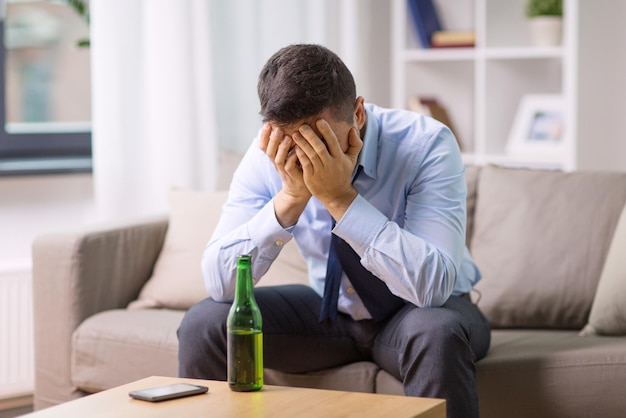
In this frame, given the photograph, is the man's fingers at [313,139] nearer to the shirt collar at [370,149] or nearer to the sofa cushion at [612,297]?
the shirt collar at [370,149]

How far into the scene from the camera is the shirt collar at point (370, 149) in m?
2.07

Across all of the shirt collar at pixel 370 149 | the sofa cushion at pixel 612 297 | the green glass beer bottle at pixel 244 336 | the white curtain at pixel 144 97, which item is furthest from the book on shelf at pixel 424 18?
the green glass beer bottle at pixel 244 336

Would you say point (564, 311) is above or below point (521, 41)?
below

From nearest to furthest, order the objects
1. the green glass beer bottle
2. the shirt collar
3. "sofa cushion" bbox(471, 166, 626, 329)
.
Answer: the green glass beer bottle → the shirt collar → "sofa cushion" bbox(471, 166, 626, 329)

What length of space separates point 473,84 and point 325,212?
209cm

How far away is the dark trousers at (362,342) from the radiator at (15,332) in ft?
3.81

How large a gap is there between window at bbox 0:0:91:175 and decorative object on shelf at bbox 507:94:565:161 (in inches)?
61.2

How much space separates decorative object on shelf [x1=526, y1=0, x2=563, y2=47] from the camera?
3648 millimetres

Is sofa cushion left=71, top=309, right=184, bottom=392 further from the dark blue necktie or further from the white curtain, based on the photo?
the white curtain

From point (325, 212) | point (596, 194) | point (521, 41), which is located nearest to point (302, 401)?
point (325, 212)

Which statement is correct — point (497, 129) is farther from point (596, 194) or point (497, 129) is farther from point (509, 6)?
point (596, 194)

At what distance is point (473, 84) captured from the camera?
13.4 feet

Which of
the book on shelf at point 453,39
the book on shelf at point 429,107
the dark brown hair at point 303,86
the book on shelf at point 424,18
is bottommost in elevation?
the book on shelf at point 429,107

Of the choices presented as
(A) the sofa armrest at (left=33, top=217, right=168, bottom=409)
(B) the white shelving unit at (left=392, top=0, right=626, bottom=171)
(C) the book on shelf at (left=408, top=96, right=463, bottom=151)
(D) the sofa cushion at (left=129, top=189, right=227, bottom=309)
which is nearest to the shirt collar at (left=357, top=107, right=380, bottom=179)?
(D) the sofa cushion at (left=129, top=189, right=227, bottom=309)
